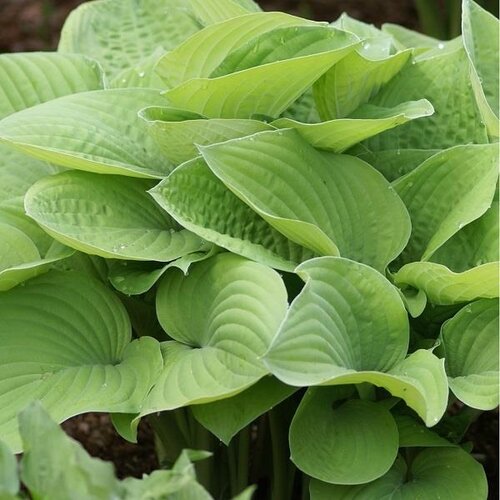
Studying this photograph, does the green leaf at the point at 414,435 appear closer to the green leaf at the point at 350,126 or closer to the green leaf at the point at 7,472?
the green leaf at the point at 350,126

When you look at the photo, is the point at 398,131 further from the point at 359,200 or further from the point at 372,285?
the point at 372,285

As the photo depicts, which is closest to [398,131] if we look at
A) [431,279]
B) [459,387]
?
[431,279]

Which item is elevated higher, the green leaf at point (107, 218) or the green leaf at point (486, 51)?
the green leaf at point (486, 51)

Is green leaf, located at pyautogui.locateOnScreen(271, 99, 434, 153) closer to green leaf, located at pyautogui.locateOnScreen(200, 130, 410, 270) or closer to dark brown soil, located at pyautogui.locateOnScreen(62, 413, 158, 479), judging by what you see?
green leaf, located at pyautogui.locateOnScreen(200, 130, 410, 270)

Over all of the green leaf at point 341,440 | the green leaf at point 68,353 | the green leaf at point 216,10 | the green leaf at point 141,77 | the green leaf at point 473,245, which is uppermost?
the green leaf at point 216,10

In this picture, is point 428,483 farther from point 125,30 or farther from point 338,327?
point 125,30

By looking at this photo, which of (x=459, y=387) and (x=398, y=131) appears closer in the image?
(x=459, y=387)

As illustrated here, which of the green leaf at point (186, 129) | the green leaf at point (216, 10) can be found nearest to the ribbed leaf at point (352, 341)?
the green leaf at point (186, 129)
